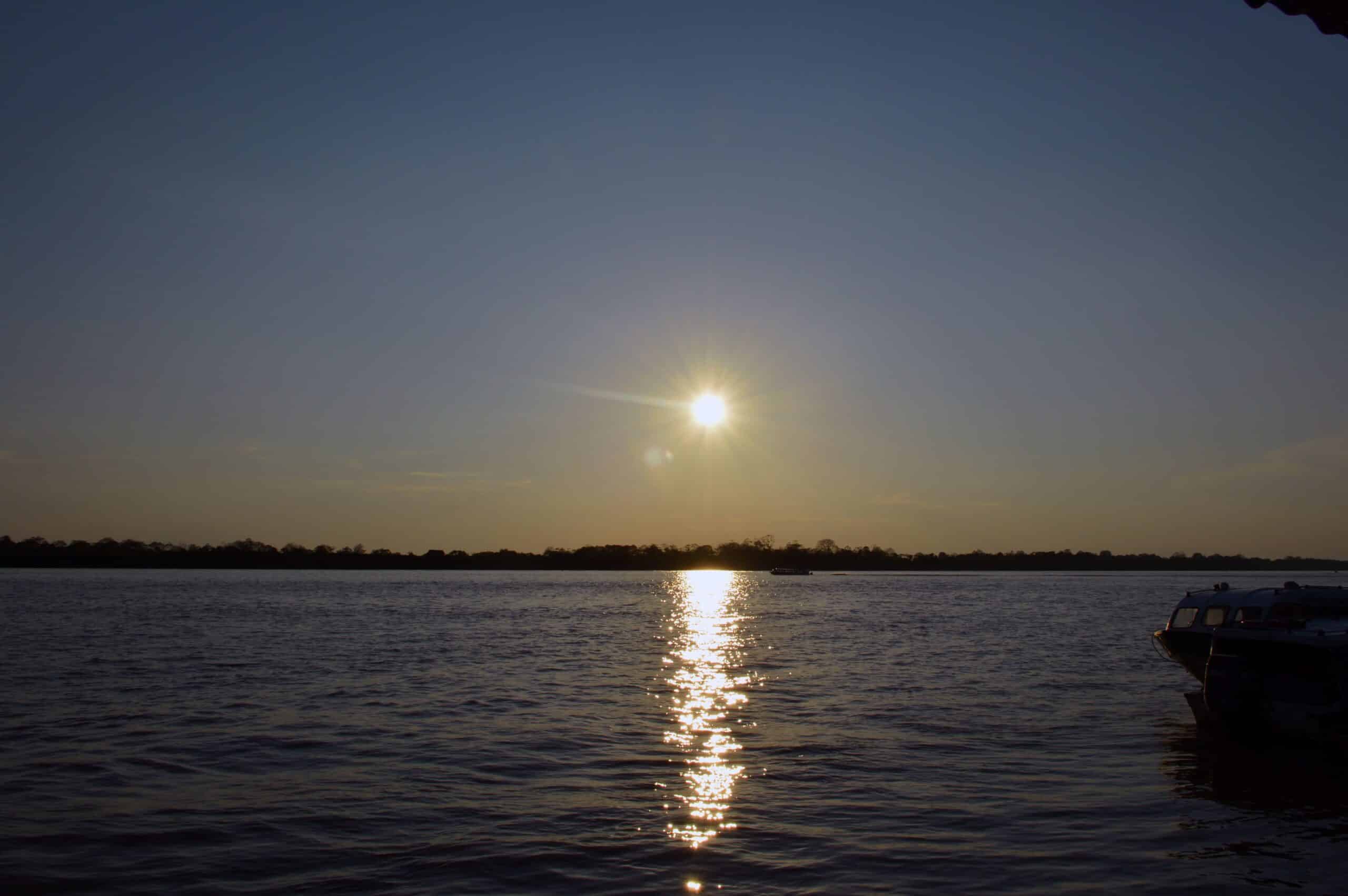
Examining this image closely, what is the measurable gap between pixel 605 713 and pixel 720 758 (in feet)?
28.1

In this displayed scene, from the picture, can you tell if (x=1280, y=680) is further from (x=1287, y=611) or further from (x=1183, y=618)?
(x=1183, y=618)

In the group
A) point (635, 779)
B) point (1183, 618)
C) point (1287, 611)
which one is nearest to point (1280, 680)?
point (1287, 611)

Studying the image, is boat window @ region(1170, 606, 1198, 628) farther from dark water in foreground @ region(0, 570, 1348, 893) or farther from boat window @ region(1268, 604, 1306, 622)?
boat window @ region(1268, 604, 1306, 622)

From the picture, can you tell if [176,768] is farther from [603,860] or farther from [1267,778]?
[1267,778]

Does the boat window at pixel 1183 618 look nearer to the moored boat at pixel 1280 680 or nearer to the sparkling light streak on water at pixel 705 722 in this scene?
the moored boat at pixel 1280 680

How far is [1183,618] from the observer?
1529 inches

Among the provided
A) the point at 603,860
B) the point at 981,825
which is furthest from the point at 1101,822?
the point at 603,860

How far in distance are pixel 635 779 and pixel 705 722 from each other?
8.61m

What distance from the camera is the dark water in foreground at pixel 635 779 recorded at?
15641 millimetres

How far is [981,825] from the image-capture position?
18281 millimetres

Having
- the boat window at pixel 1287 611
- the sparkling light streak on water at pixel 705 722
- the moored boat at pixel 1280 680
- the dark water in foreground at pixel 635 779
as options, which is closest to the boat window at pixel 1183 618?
the dark water in foreground at pixel 635 779

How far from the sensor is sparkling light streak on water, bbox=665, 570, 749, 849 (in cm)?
1881

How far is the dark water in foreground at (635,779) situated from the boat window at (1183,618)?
2847mm

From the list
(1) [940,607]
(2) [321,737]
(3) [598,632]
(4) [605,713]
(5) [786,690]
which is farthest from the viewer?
(1) [940,607]
